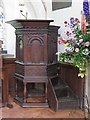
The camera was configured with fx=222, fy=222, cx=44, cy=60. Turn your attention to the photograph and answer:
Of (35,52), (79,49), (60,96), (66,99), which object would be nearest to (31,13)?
(35,52)

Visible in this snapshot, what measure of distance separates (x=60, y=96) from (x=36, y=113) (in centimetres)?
52

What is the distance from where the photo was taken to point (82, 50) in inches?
84.4

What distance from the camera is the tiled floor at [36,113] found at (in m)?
3.13

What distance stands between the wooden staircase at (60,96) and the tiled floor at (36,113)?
0.34 feet

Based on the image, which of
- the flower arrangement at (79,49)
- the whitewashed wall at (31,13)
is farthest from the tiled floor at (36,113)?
the whitewashed wall at (31,13)

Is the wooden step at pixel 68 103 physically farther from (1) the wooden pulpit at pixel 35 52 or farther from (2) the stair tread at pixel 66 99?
(1) the wooden pulpit at pixel 35 52

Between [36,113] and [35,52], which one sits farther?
[35,52]

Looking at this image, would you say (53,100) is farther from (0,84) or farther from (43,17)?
(43,17)

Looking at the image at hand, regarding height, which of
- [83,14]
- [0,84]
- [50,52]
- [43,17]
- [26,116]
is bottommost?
[26,116]

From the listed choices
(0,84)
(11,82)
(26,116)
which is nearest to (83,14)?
(26,116)

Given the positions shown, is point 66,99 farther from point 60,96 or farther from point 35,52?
point 35,52

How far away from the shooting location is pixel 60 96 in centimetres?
356

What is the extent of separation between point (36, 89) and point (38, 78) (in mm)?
701

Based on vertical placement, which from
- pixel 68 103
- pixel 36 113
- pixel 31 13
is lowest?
pixel 36 113
